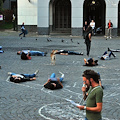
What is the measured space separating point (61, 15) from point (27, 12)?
14.1ft

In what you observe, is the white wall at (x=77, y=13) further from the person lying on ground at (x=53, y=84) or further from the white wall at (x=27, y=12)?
the person lying on ground at (x=53, y=84)

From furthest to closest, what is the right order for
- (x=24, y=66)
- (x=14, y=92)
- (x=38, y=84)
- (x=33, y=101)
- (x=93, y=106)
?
(x=24, y=66) → (x=38, y=84) → (x=14, y=92) → (x=33, y=101) → (x=93, y=106)

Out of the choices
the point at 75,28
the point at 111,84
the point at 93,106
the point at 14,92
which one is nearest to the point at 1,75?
the point at 14,92

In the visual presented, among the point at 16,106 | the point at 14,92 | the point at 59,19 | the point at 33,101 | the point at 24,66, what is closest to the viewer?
the point at 16,106

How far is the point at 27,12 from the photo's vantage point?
4703 centimetres

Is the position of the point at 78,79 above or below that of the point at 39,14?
below

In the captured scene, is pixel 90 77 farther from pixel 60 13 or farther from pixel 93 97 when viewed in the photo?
pixel 60 13

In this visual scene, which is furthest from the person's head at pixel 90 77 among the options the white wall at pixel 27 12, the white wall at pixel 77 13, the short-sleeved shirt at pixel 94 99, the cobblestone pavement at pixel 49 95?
the white wall at pixel 27 12

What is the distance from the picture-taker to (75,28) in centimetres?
4041

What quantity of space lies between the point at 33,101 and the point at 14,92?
127cm

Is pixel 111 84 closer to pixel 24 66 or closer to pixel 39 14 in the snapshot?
pixel 24 66

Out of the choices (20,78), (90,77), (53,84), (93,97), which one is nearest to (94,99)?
(93,97)

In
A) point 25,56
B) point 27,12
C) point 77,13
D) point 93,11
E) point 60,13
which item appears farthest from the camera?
point 93,11

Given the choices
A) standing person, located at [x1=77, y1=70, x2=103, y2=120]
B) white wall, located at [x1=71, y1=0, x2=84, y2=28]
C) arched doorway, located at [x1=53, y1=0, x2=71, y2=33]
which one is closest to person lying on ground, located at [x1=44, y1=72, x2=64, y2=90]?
standing person, located at [x1=77, y1=70, x2=103, y2=120]
